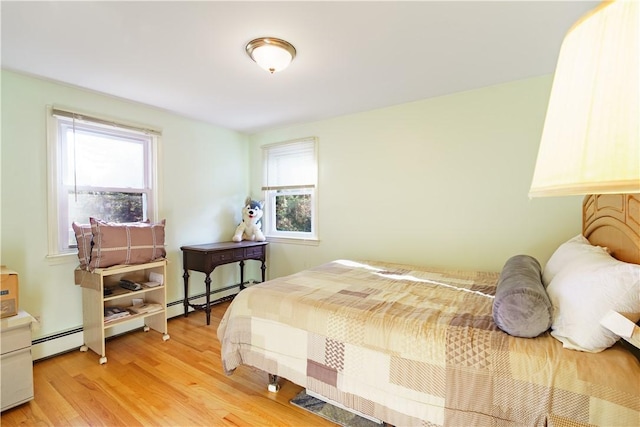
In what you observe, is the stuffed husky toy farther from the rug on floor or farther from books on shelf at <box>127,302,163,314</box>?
the rug on floor

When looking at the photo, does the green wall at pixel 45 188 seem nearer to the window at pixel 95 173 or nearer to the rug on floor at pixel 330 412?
the window at pixel 95 173

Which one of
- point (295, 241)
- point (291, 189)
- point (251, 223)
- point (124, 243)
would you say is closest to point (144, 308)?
point (124, 243)

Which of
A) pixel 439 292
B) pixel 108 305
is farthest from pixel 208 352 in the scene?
pixel 439 292

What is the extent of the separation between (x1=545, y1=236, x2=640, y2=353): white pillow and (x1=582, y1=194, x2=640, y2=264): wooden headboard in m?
0.11

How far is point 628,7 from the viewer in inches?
16.9

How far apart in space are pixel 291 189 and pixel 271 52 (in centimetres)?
206

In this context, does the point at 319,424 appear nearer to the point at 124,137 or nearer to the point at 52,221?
the point at 52,221

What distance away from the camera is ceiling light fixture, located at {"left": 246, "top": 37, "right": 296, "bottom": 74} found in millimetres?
1812

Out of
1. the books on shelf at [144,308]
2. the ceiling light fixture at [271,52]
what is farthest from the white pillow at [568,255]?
the books on shelf at [144,308]

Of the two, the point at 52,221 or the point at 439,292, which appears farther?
the point at 52,221

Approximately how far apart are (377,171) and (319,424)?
7.49 feet

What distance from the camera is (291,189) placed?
149 inches

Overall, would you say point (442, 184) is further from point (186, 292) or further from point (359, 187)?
point (186, 292)

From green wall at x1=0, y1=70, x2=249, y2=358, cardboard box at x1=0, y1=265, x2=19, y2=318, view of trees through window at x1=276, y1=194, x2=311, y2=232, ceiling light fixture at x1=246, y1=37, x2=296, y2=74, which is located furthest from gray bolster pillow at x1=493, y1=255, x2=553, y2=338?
cardboard box at x1=0, y1=265, x2=19, y2=318
